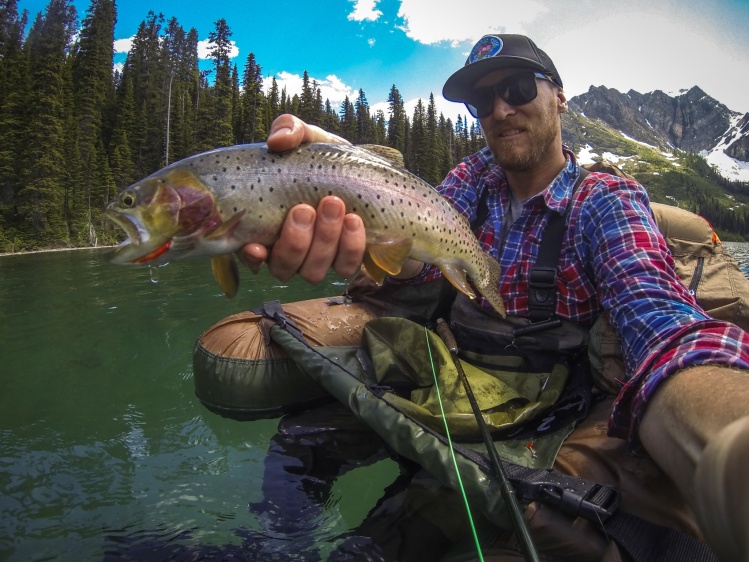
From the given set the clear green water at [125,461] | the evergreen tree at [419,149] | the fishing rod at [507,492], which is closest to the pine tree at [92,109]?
the clear green water at [125,461]

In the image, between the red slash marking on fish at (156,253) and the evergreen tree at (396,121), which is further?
the evergreen tree at (396,121)

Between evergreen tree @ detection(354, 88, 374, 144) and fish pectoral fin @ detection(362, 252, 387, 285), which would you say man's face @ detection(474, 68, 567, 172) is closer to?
fish pectoral fin @ detection(362, 252, 387, 285)

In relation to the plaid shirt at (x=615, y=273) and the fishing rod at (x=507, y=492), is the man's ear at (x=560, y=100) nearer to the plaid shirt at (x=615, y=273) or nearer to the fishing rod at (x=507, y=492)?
the plaid shirt at (x=615, y=273)

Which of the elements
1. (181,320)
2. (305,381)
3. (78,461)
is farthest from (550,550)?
(181,320)

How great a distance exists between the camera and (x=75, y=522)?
→ 3.40 metres

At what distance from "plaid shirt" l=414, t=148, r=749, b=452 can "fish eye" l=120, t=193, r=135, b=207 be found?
7.71ft

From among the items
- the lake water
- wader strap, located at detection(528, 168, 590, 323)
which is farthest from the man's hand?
wader strap, located at detection(528, 168, 590, 323)

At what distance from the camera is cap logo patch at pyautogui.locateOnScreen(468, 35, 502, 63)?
3.65m

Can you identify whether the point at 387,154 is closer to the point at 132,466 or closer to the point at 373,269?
the point at 373,269

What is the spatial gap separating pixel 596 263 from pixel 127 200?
258 centimetres

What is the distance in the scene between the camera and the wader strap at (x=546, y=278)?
119 inches

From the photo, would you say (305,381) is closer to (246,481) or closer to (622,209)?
(246,481)

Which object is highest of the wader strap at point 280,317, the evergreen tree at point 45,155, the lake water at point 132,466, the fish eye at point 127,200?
the evergreen tree at point 45,155

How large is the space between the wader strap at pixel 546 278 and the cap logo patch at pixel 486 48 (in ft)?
4.66
